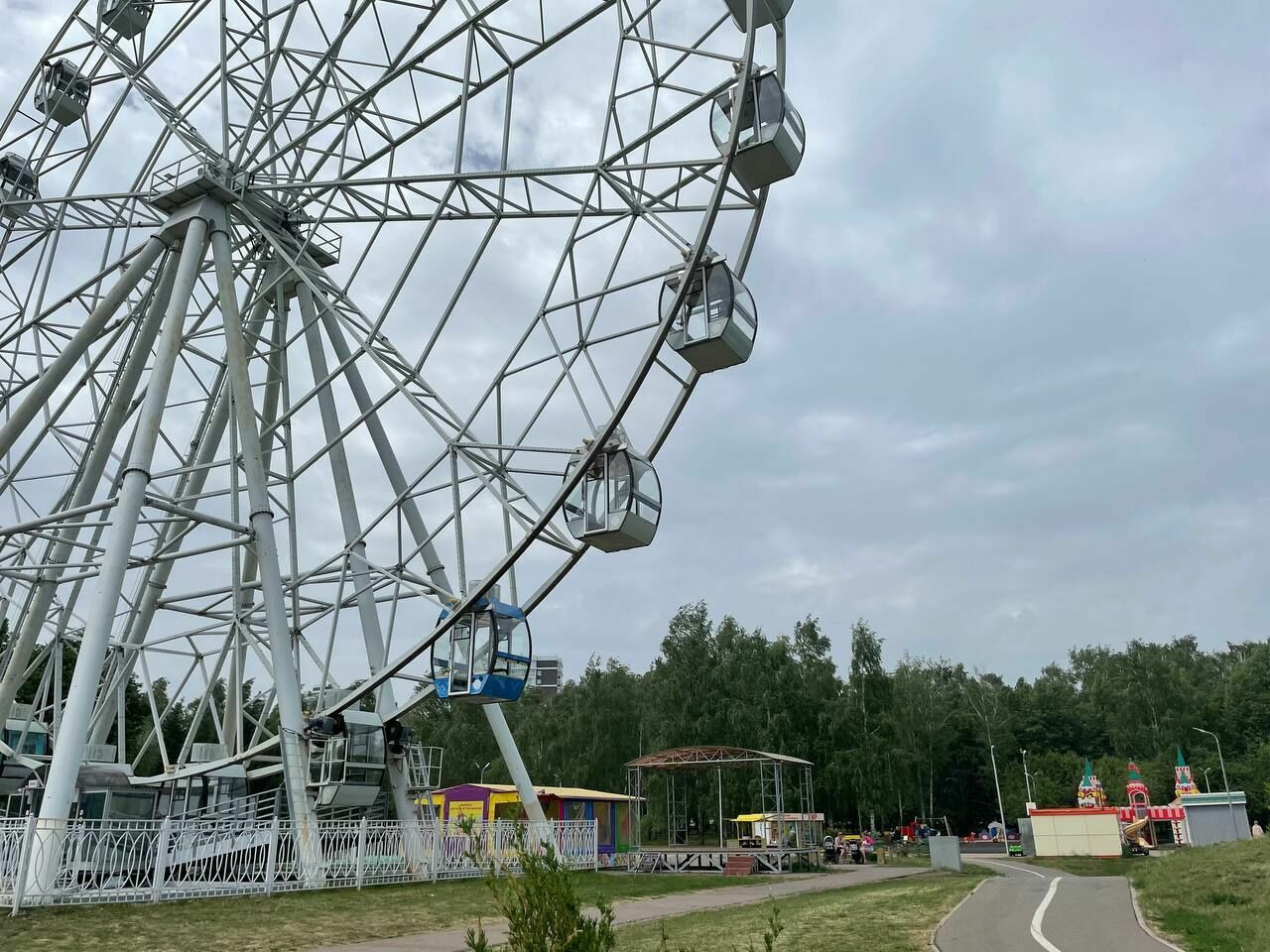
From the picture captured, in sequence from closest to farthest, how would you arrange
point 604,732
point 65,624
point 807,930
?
point 807,930 → point 65,624 → point 604,732

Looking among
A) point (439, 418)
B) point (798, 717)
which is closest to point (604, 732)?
point (798, 717)

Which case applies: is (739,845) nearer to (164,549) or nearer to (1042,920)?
(164,549)

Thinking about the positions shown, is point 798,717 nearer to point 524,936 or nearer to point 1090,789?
point 1090,789

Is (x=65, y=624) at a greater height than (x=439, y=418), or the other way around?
(x=439, y=418)

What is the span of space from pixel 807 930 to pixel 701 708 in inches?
1760

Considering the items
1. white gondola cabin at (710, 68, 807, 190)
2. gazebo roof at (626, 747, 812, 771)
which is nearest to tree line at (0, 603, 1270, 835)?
gazebo roof at (626, 747, 812, 771)

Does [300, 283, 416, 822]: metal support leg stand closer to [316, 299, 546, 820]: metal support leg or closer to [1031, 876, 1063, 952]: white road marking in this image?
[316, 299, 546, 820]: metal support leg

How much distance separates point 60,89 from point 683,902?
24.1 m

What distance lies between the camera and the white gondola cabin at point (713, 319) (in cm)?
1516

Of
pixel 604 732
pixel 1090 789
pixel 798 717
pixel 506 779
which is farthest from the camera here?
pixel 506 779

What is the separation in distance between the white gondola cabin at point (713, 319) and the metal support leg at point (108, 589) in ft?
33.2

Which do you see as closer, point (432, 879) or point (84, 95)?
point (432, 879)

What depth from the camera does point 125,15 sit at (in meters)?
23.1

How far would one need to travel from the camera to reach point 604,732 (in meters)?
63.9
